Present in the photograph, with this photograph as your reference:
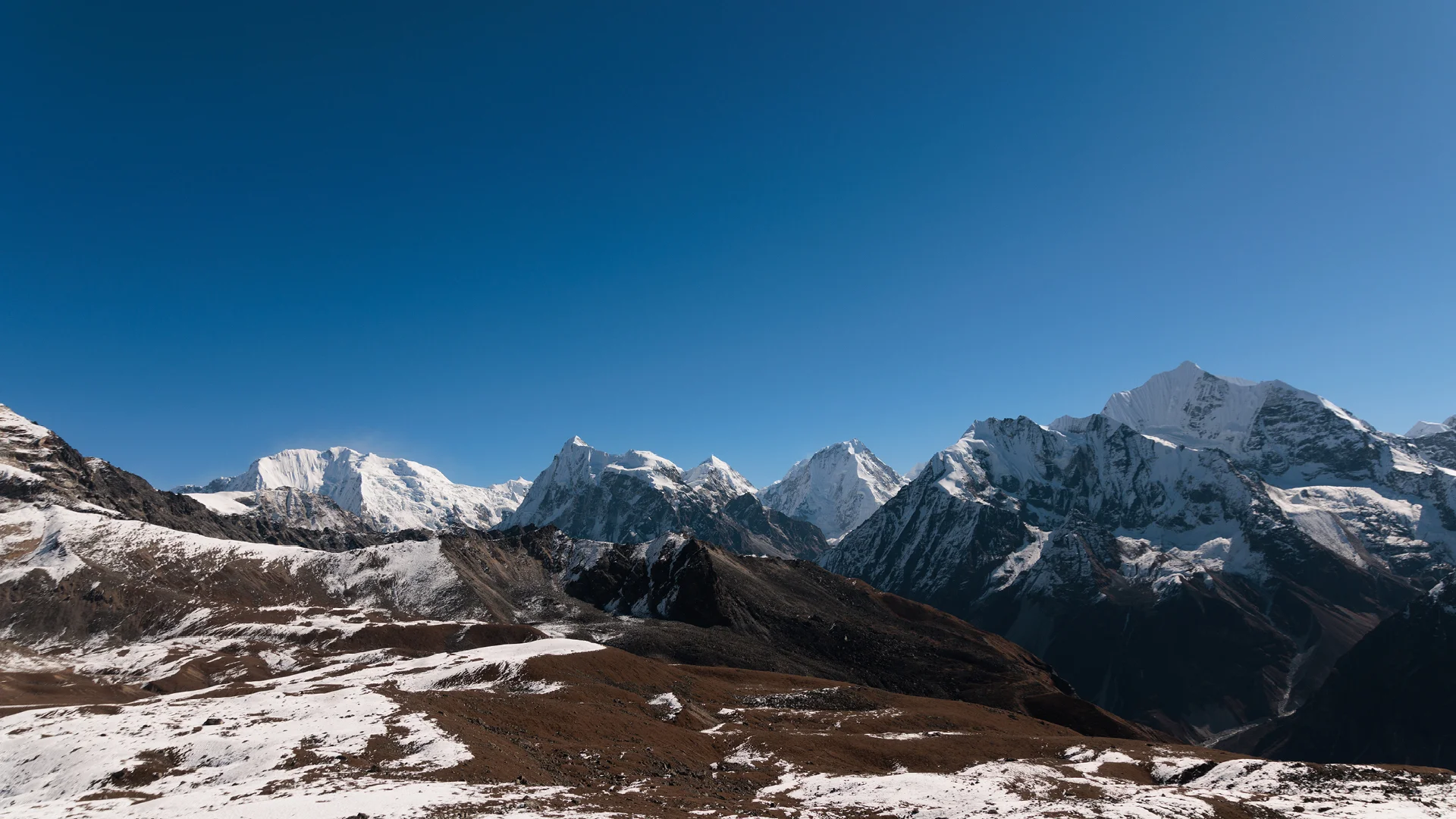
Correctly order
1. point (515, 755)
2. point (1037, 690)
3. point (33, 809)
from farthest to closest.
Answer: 1. point (1037, 690)
2. point (515, 755)
3. point (33, 809)

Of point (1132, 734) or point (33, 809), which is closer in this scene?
point (33, 809)

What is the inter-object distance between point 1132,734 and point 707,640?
314ft

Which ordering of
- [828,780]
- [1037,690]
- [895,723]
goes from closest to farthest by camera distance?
[828,780] → [895,723] → [1037,690]

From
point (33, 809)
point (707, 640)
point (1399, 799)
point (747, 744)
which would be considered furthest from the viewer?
point (707, 640)

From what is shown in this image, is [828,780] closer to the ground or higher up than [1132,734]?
higher up

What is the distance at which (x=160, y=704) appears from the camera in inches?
2285

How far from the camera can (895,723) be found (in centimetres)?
8231

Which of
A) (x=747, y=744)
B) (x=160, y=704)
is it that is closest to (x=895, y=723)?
(x=747, y=744)

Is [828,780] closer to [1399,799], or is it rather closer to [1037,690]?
[1399,799]

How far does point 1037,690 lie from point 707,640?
7897 cm

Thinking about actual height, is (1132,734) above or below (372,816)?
below

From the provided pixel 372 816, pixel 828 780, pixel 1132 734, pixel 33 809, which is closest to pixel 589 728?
pixel 828 780

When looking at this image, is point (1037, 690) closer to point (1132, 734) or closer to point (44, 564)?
point (1132, 734)

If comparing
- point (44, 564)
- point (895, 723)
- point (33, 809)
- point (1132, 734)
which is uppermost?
point (44, 564)
